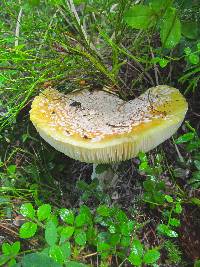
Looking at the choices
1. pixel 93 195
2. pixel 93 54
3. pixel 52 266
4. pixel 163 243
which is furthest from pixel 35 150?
pixel 52 266

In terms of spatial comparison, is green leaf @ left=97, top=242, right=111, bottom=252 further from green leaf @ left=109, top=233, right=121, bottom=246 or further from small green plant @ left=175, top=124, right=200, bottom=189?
small green plant @ left=175, top=124, right=200, bottom=189

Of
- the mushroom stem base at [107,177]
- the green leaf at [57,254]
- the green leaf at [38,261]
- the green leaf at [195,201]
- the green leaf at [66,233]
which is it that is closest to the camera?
the green leaf at [38,261]

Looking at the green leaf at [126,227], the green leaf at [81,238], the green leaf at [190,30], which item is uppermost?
the green leaf at [190,30]

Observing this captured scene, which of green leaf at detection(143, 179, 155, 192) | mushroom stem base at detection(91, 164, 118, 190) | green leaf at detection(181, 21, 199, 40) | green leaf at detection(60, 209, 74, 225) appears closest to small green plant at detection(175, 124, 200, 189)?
green leaf at detection(143, 179, 155, 192)

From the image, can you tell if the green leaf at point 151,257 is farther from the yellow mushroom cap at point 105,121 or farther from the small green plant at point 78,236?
the yellow mushroom cap at point 105,121

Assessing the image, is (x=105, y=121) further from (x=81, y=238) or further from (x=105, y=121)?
(x=81, y=238)

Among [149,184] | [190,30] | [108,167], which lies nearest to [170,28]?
[190,30]

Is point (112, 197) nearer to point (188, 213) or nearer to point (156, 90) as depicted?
point (188, 213)

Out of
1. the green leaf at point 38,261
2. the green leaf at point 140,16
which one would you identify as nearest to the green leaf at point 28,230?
the green leaf at point 38,261
